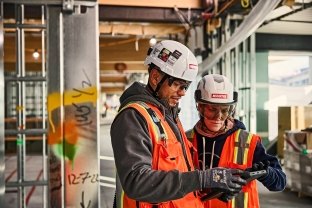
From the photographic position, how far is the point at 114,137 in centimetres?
161

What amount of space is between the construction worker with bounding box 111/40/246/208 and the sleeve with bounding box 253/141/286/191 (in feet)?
1.70

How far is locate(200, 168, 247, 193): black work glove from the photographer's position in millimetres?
1540

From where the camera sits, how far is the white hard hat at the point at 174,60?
1.77 metres

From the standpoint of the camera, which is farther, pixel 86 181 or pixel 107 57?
pixel 107 57

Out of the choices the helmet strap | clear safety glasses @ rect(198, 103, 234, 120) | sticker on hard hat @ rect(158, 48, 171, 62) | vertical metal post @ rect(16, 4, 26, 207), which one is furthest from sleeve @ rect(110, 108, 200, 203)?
vertical metal post @ rect(16, 4, 26, 207)

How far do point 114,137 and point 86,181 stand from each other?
48.6 inches

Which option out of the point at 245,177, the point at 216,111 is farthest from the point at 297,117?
the point at 245,177

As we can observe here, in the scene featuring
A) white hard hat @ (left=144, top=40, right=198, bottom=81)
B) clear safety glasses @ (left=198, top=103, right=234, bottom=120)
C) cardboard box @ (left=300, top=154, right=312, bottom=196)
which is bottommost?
cardboard box @ (left=300, top=154, right=312, bottom=196)

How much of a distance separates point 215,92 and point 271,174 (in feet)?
2.11

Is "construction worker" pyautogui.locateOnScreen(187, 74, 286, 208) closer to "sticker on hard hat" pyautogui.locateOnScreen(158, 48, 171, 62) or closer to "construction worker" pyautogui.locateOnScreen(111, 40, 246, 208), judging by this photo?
"construction worker" pyautogui.locateOnScreen(111, 40, 246, 208)

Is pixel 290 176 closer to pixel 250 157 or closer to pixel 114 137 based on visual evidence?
pixel 250 157

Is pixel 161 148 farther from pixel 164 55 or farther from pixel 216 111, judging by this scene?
pixel 216 111

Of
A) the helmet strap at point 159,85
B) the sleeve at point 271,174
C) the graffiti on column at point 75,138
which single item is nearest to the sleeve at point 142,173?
the helmet strap at point 159,85

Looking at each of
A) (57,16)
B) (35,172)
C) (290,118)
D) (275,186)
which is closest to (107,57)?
(35,172)
